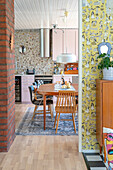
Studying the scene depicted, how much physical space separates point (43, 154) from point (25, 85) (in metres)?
4.80

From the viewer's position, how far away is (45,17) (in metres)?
6.21

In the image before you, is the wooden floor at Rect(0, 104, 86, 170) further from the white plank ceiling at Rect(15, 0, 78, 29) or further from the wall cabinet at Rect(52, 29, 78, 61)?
the wall cabinet at Rect(52, 29, 78, 61)

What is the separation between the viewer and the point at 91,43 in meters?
3.60

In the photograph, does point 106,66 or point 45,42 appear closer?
point 106,66

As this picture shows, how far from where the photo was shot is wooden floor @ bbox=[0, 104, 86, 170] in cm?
312

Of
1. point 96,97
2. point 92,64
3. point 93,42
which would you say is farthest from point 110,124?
point 93,42

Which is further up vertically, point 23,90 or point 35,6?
point 35,6

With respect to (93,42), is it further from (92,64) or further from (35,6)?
(35,6)

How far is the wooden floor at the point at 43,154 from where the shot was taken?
10.2 feet

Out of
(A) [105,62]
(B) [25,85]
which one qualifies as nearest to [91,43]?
(A) [105,62]

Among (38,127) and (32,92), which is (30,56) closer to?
(32,92)

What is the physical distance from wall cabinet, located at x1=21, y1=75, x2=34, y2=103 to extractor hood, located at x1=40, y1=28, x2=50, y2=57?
3.47 ft

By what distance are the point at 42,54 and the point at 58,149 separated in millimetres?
5238

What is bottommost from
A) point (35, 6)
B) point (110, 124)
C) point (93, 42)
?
point (110, 124)
